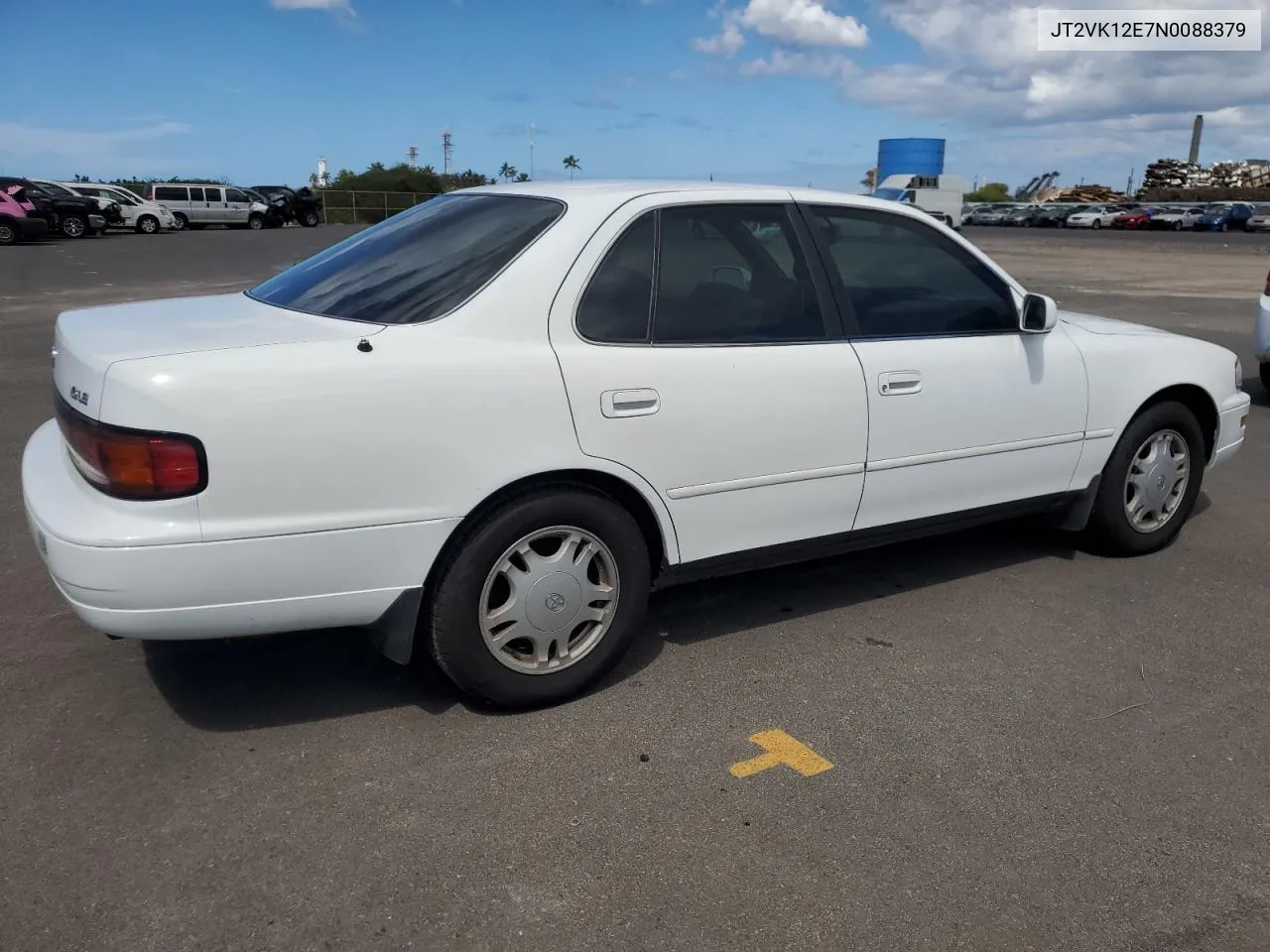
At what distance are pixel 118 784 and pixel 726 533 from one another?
198cm

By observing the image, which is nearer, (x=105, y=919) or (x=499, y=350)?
(x=105, y=919)

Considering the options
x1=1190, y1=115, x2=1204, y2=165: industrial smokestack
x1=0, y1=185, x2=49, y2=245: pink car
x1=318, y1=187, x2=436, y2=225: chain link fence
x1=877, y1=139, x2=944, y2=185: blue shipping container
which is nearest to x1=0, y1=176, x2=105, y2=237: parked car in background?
x1=0, y1=185, x2=49, y2=245: pink car

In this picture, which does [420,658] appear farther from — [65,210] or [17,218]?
[65,210]

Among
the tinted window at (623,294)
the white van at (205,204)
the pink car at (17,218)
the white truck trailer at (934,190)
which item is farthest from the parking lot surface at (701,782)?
the white van at (205,204)

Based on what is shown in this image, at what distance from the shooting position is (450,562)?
10.4 feet

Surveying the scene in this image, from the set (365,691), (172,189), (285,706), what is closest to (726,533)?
(365,691)

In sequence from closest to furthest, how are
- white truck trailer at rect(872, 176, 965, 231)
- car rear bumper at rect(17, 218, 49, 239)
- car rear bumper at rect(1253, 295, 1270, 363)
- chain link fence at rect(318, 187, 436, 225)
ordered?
car rear bumper at rect(1253, 295, 1270, 363) < car rear bumper at rect(17, 218, 49, 239) < white truck trailer at rect(872, 176, 965, 231) < chain link fence at rect(318, 187, 436, 225)

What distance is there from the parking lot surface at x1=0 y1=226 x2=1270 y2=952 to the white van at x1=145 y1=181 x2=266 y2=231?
126ft

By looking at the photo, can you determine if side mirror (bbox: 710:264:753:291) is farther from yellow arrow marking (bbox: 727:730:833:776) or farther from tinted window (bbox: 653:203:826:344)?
yellow arrow marking (bbox: 727:730:833:776)

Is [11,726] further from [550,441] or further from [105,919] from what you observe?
[550,441]

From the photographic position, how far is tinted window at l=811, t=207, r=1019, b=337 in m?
3.96

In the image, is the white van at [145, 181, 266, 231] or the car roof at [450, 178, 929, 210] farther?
the white van at [145, 181, 266, 231]

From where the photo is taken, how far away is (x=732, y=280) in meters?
3.72

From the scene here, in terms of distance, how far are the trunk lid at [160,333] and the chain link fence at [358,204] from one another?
50.1 m
